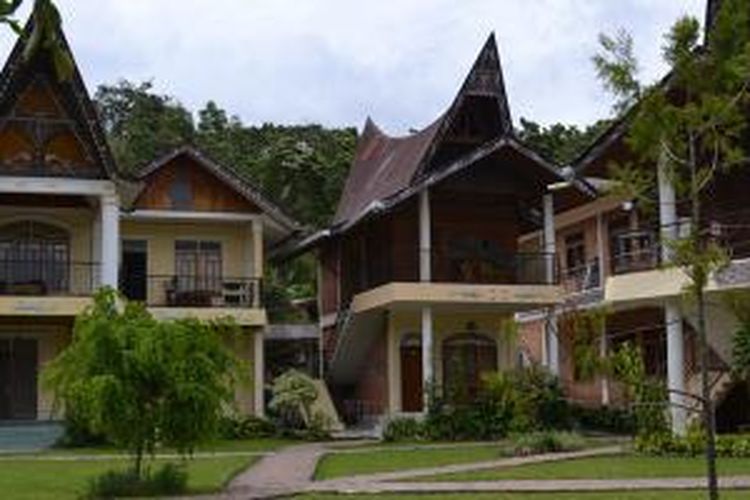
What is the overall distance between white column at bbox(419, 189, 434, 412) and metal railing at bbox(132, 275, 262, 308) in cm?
449

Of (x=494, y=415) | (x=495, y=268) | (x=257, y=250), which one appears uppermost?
(x=257, y=250)

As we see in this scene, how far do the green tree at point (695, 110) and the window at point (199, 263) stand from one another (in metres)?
23.2

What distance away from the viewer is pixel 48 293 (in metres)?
28.2

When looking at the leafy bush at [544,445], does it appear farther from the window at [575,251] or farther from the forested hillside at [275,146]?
the forested hillside at [275,146]

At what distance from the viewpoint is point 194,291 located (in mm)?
30469

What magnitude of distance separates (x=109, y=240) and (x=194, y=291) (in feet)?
12.3

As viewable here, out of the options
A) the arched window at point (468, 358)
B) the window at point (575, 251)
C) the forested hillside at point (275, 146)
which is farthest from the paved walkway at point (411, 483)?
the forested hillside at point (275, 146)

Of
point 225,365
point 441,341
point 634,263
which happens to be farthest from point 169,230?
point 225,365

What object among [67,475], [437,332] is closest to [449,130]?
[437,332]

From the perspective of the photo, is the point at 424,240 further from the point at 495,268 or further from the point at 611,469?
the point at 611,469

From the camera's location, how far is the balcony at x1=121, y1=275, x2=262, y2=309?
30.0m

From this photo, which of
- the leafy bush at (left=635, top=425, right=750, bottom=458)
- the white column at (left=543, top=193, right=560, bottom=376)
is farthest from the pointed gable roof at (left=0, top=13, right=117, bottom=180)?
the leafy bush at (left=635, top=425, right=750, bottom=458)

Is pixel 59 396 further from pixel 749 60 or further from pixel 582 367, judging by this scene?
pixel 749 60

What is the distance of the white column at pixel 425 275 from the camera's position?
91.5ft
